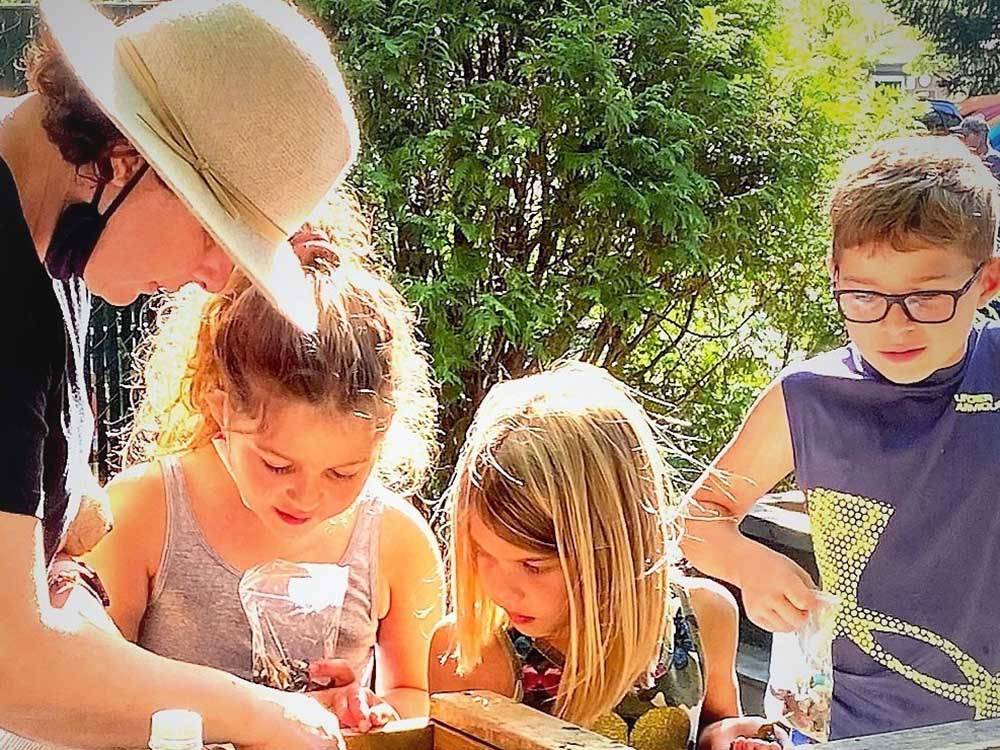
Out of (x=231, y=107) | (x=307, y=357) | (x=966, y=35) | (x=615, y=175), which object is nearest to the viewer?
(x=231, y=107)

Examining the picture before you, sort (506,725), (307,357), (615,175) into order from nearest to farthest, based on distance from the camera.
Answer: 1. (506,725)
2. (307,357)
3. (615,175)

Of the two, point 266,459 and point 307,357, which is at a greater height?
point 307,357

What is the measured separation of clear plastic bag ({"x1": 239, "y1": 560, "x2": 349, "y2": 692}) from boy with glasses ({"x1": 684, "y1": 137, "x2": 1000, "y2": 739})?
0.68 meters

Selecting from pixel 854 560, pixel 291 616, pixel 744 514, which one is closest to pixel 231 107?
pixel 291 616

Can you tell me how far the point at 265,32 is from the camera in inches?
71.4

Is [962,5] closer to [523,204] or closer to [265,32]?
[523,204]

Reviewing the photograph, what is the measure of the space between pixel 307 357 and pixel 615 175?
577mm

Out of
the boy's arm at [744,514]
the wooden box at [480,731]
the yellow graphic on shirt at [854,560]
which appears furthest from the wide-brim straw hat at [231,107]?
the yellow graphic on shirt at [854,560]

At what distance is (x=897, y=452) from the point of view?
2.46 meters

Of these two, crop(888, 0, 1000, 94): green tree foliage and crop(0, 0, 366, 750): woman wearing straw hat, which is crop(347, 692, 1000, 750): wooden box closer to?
crop(0, 0, 366, 750): woman wearing straw hat

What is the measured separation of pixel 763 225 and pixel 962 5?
0.60 meters

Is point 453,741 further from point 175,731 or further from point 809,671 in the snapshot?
point 809,671

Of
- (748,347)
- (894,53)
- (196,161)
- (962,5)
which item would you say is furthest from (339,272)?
(962,5)

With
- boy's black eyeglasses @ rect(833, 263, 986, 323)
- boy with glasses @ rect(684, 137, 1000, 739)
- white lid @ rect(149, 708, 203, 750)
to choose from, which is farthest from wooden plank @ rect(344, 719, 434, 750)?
boy's black eyeglasses @ rect(833, 263, 986, 323)
